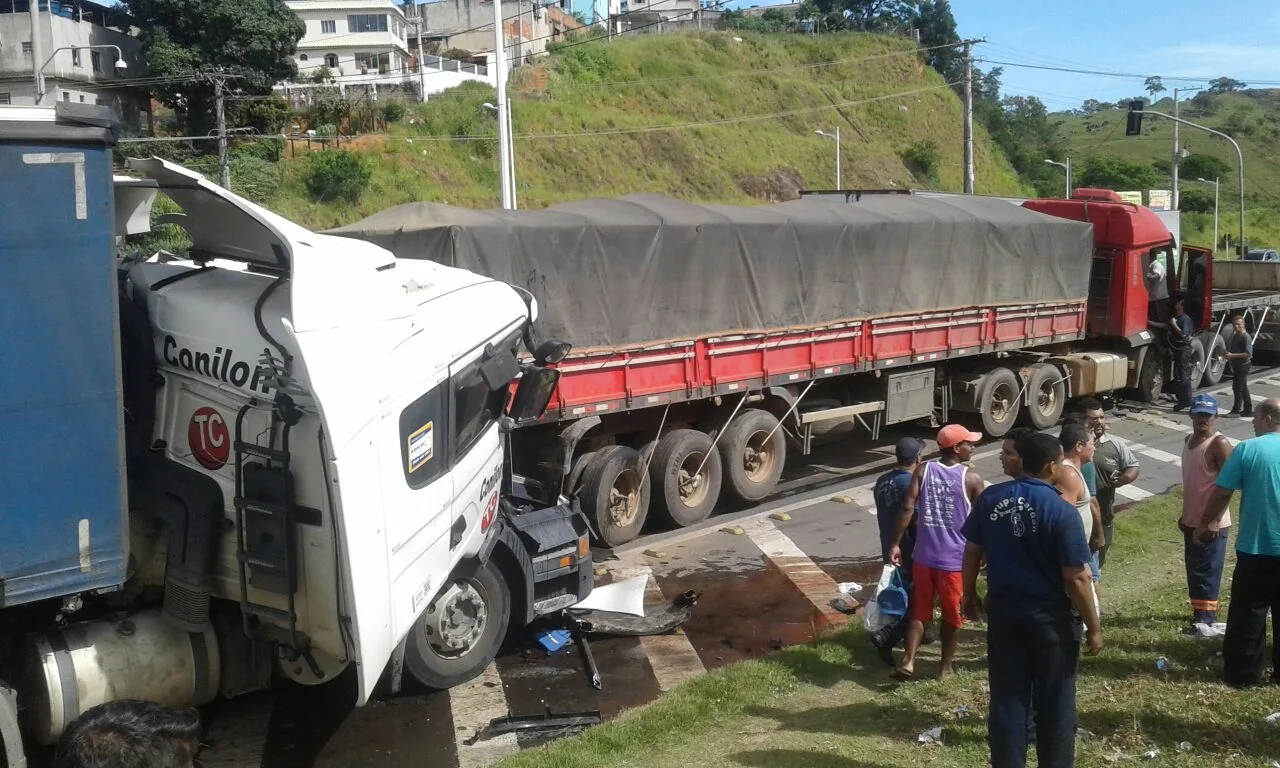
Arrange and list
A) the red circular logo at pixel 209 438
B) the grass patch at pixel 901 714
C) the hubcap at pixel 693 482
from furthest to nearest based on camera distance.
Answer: the hubcap at pixel 693 482 → the red circular logo at pixel 209 438 → the grass patch at pixel 901 714

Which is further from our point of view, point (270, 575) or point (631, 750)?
point (631, 750)

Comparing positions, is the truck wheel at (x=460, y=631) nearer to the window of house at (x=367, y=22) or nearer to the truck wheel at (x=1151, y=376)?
the truck wheel at (x=1151, y=376)

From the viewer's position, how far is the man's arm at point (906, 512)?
6781mm

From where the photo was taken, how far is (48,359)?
493 centimetres

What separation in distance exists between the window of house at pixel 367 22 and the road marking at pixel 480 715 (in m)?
54.6

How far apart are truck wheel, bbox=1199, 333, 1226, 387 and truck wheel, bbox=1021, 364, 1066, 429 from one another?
4631 millimetres

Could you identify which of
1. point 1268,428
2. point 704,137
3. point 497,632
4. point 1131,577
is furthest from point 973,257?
point 704,137

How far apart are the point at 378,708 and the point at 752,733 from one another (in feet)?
7.86

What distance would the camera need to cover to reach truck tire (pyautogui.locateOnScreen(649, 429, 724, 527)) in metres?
10.8

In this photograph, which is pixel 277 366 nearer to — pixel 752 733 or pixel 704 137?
pixel 752 733

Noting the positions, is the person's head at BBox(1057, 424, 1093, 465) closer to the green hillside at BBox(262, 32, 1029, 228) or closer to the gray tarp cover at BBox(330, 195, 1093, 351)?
the gray tarp cover at BBox(330, 195, 1093, 351)

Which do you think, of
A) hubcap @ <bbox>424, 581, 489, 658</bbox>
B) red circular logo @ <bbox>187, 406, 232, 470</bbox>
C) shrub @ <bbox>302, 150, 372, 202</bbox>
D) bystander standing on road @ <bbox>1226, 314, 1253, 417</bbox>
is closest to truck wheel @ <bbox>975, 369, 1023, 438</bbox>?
bystander standing on road @ <bbox>1226, 314, 1253, 417</bbox>

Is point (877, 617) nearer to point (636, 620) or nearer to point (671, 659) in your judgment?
point (671, 659)

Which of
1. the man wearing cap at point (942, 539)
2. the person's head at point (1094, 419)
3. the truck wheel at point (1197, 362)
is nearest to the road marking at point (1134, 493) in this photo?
the person's head at point (1094, 419)
